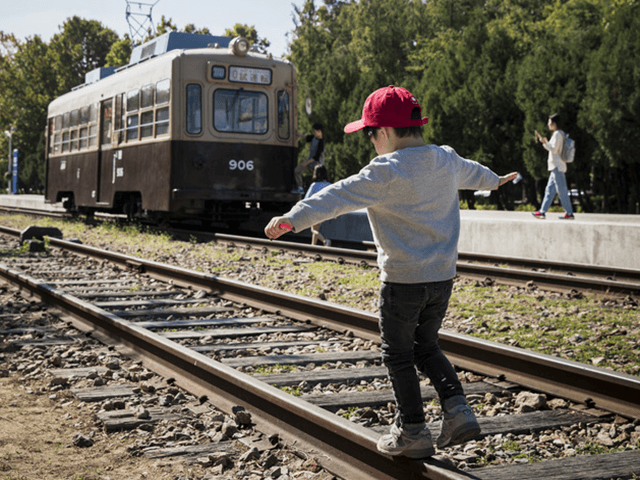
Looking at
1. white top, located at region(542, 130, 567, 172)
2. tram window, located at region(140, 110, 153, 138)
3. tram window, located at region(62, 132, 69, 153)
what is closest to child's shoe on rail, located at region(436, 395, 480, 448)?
white top, located at region(542, 130, 567, 172)

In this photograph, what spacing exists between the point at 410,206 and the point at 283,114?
1232cm

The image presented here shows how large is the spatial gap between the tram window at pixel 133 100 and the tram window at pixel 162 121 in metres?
1.04

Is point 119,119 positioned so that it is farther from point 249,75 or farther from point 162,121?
point 249,75

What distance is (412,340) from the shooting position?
301 centimetres

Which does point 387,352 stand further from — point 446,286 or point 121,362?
point 121,362

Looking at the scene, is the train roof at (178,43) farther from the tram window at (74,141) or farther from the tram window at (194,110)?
the tram window at (74,141)

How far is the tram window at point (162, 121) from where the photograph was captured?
46.7 ft

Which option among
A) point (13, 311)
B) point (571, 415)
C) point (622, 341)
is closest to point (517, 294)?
point (622, 341)

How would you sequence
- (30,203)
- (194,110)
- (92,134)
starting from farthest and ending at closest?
(30,203), (92,134), (194,110)

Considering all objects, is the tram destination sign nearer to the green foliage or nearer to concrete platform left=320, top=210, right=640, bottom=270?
the green foliage

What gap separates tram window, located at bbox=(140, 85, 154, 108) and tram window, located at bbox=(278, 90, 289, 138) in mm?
2449

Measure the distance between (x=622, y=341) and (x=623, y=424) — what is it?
2079 mm

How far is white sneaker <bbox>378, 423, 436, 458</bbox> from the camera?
2.96 metres

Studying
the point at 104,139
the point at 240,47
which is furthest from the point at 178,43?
the point at 104,139
